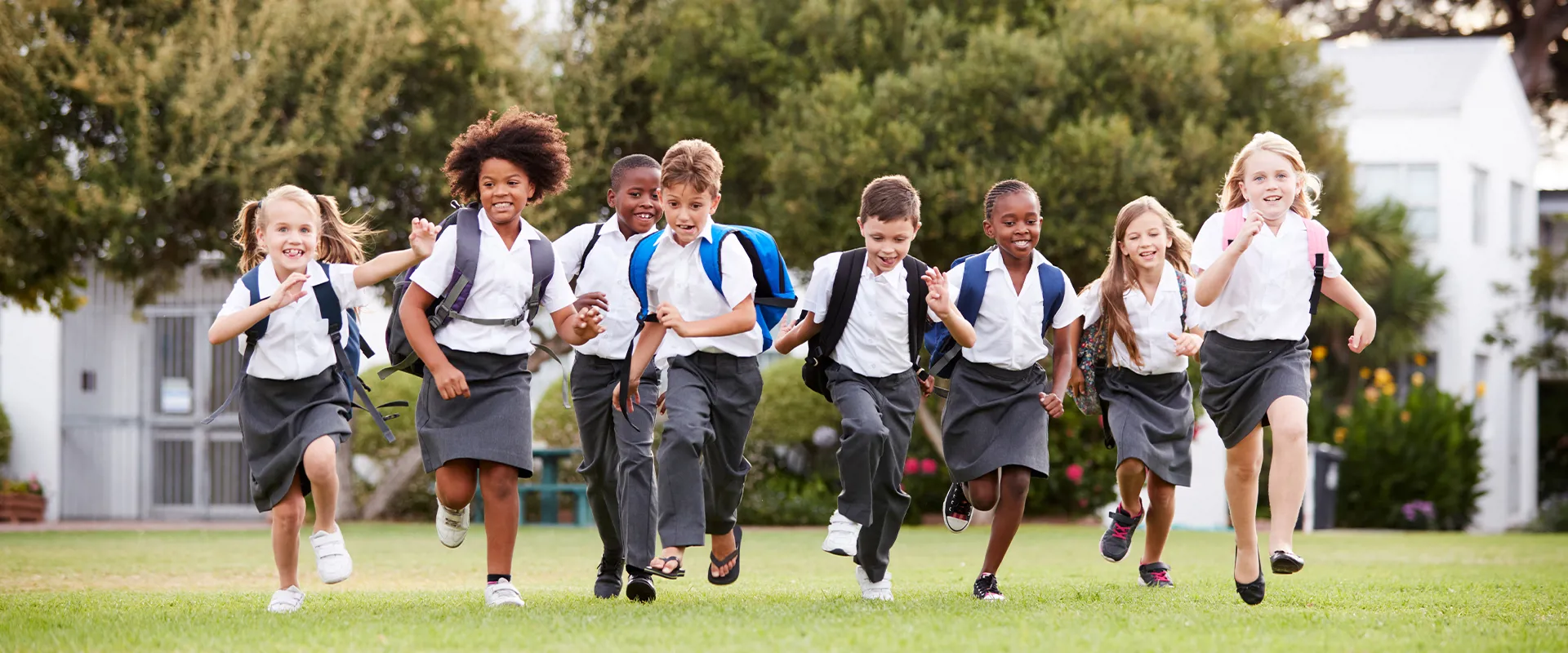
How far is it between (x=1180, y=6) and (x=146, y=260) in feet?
33.5

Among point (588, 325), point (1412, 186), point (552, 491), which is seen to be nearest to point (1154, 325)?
point (588, 325)

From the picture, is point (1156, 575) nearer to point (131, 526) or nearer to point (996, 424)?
point (996, 424)

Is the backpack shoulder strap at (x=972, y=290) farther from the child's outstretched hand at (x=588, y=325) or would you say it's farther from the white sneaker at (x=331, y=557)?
the white sneaker at (x=331, y=557)

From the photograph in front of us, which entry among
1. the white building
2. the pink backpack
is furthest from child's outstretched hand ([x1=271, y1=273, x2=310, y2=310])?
the white building

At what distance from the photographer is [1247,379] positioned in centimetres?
662

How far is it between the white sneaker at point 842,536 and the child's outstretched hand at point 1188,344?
1.54 m

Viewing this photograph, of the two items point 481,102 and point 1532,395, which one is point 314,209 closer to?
point 481,102

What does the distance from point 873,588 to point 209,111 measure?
971 cm

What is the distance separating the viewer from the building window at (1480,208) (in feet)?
87.6

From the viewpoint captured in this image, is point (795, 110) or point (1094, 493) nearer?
point (795, 110)

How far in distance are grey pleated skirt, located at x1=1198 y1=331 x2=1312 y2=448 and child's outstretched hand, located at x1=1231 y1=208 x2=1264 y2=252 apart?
467mm

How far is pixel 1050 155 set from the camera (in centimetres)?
1470

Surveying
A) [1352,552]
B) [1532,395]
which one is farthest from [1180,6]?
[1532,395]

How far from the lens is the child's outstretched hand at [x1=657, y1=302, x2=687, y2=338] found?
6.22 meters
